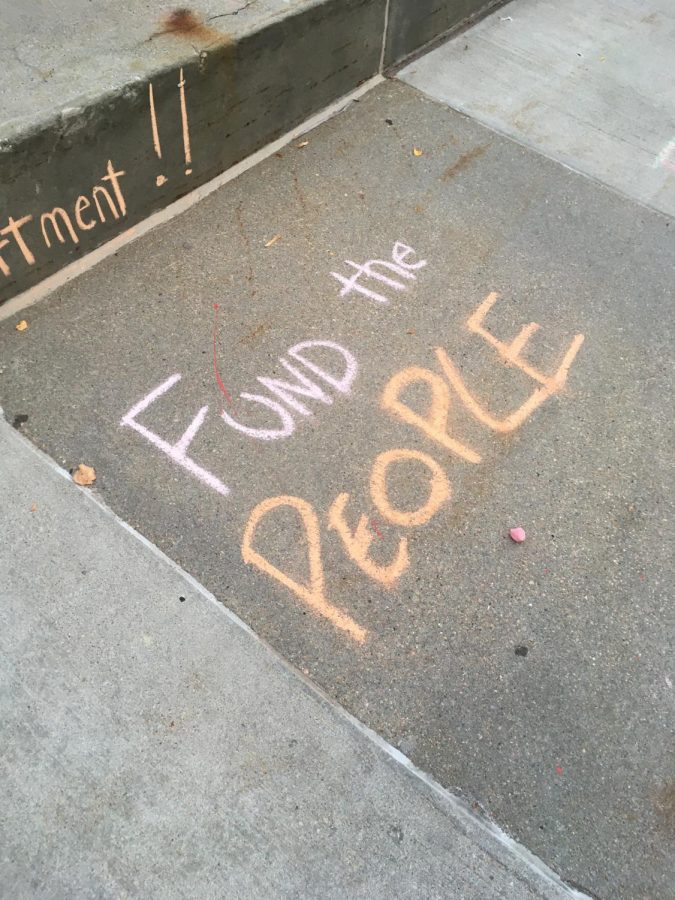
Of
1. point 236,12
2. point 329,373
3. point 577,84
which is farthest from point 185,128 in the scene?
point 577,84

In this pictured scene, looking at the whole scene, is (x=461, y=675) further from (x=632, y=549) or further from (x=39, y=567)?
(x=39, y=567)

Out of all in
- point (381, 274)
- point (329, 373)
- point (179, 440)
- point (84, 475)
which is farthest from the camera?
point (381, 274)

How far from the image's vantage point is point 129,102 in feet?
11.4

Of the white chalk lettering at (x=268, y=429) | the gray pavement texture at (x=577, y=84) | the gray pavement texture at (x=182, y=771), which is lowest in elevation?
the gray pavement texture at (x=182, y=771)

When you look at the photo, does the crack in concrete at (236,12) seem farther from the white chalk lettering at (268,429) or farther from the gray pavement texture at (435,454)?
the white chalk lettering at (268,429)

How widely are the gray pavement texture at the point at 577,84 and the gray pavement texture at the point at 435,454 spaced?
29.9 inches

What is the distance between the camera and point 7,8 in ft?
12.8

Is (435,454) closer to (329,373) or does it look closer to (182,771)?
(329,373)

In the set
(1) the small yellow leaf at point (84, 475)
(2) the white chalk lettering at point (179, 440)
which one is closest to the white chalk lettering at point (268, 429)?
(2) the white chalk lettering at point (179, 440)

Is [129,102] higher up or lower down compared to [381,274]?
higher up

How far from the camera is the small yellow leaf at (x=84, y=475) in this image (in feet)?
9.82

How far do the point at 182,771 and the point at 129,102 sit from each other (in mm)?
3252

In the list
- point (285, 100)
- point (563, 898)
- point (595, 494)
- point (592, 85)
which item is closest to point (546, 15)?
point (592, 85)

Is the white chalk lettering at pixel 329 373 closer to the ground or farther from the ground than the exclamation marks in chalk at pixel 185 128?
closer to the ground
